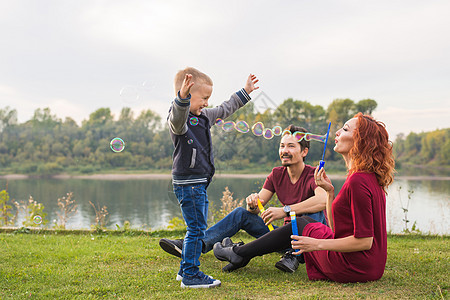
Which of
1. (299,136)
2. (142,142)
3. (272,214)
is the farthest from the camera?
(142,142)

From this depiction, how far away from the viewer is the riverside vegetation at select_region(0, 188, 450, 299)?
2994mm

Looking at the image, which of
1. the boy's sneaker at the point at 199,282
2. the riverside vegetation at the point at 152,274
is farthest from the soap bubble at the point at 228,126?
the boy's sneaker at the point at 199,282

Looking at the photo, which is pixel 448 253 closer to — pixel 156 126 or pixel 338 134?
pixel 338 134

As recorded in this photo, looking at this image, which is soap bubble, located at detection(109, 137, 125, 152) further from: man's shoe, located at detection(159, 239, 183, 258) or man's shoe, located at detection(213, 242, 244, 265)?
man's shoe, located at detection(213, 242, 244, 265)

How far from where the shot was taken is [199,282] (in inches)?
126

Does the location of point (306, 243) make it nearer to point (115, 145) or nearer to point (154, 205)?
point (115, 145)

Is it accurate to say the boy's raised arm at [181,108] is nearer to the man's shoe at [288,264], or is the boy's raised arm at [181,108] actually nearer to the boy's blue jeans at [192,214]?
the boy's blue jeans at [192,214]

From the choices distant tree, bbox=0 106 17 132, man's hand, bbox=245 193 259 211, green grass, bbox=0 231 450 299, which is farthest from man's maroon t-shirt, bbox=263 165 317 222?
distant tree, bbox=0 106 17 132

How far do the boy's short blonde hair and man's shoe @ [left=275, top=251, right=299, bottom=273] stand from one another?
64.4 inches

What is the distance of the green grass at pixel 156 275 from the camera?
2.99 metres

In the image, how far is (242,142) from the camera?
13.5 meters

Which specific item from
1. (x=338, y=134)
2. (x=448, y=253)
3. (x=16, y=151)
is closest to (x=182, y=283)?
(x=338, y=134)

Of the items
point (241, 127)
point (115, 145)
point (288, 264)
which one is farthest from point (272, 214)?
point (115, 145)

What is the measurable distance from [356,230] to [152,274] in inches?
70.3
